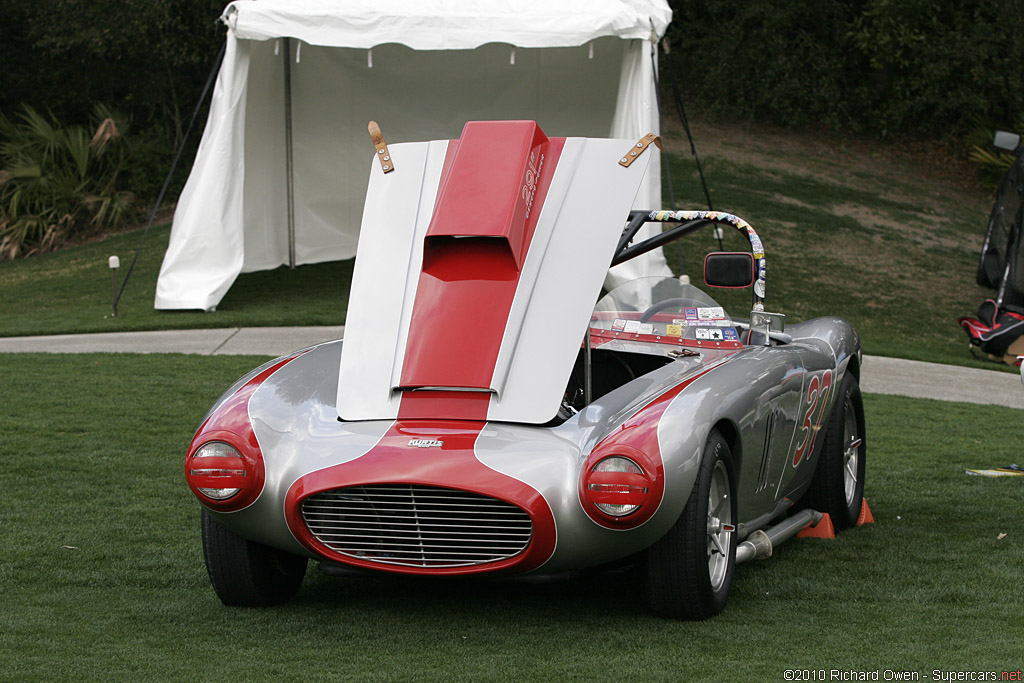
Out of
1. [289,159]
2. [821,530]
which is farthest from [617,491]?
[289,159]

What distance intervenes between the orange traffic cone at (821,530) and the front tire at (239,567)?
2.42 meters

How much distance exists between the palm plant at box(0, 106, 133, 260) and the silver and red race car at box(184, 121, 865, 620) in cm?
1670

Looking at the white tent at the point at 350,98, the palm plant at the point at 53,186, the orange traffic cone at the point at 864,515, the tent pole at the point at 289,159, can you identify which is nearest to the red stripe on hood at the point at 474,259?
the orange traffic cone at the point at 864,515

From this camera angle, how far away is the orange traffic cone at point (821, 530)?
534 centimetres

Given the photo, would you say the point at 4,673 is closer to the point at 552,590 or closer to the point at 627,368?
the point at 552,590

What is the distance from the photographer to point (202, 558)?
4840mm

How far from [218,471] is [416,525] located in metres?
0.68

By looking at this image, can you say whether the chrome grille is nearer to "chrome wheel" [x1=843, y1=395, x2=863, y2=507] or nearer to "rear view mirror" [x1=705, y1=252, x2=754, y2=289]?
"rear view mirror" [x1=705, y1=252, x2=754, y2=289]

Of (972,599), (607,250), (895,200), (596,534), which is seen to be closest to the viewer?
(596,534)

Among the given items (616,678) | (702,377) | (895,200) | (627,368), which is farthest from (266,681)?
(895,200)

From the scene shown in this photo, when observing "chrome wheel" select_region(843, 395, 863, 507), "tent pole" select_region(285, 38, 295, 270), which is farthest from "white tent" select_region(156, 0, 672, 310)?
"chrome wheel" select_region(843, 395, 863, 507)

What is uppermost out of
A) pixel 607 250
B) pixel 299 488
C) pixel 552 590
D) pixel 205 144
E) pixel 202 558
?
pixel 607 250

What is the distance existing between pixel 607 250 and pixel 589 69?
1150 centimetres

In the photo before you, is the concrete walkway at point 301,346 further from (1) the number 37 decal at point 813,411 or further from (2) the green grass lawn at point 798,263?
(1) the number 37 decal at point 813,411
